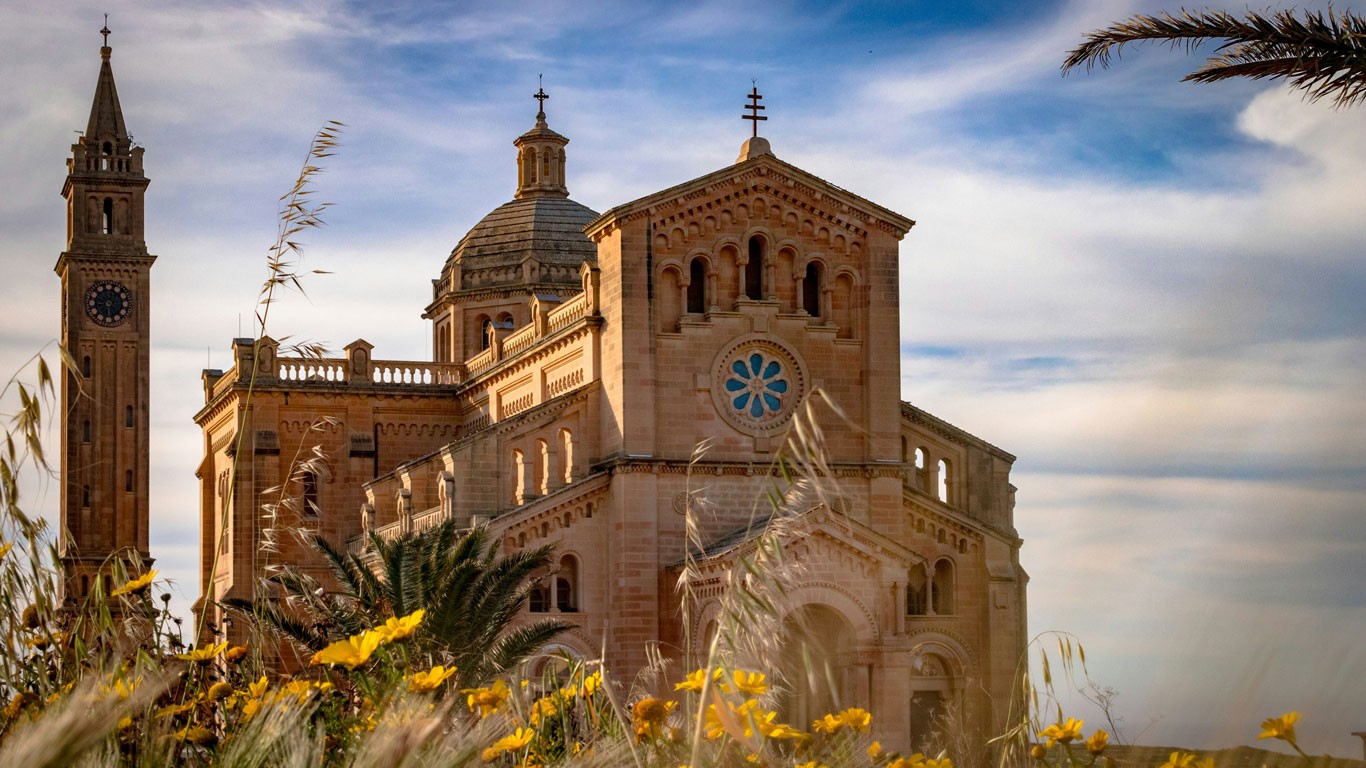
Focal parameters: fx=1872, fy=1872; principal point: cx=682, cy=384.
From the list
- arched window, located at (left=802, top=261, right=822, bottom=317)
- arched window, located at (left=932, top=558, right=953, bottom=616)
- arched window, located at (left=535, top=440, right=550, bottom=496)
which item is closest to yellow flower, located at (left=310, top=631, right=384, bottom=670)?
arched window, located at (left=535, top=440, right=550, bottom=496)

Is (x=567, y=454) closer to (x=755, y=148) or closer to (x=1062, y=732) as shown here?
(x=755, y=148)

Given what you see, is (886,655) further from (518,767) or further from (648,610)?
(518,767)

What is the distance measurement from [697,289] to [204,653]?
Result: 33874 millimetres

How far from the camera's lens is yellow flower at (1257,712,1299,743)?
23.5 ft

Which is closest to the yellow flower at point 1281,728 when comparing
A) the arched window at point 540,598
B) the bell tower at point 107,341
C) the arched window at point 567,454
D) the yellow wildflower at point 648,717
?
the yellow wildflower at point 648,717

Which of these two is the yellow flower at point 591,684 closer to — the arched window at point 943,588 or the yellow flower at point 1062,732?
the yellow flower at point 1062,732

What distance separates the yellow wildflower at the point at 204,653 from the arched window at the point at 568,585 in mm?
30982

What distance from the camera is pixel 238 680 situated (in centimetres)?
1079

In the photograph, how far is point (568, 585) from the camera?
134 feet

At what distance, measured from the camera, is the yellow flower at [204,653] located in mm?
9211

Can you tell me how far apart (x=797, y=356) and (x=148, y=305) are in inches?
1740

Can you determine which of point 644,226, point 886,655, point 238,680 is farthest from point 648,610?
point 238,680

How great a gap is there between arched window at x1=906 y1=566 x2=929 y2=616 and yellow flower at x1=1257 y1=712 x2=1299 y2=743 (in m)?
36.2

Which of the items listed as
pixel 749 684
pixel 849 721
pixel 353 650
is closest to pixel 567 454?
pixel 849 721
